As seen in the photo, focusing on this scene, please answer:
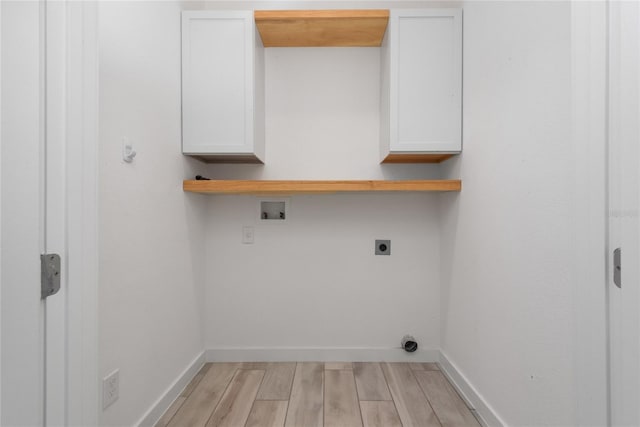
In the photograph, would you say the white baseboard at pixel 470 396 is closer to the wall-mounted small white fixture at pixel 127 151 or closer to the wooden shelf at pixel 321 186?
the wooden shelf at pixel 321 186

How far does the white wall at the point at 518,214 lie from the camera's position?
944 millimetres

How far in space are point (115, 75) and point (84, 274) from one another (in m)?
0.78

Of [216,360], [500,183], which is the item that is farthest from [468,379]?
[216,360]

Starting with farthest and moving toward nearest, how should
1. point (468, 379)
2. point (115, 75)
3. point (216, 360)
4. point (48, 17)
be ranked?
point (216, 360), point (468, 379), point (115, 75), point (48, 17)

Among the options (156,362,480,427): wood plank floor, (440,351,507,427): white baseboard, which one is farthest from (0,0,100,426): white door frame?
(440,351,507,427): white baseboard

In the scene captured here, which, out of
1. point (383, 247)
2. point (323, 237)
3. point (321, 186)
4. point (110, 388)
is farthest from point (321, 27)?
point (110, 388)

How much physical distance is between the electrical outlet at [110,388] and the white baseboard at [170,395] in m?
0.25

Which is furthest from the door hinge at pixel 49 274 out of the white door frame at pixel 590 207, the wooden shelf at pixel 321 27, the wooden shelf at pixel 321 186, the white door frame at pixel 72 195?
the wooden shelf at pixel 321 27

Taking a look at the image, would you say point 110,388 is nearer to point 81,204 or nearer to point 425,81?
point 81,204

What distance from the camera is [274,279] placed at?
2.09 m

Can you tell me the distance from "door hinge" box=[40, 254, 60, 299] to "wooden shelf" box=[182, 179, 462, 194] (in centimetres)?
107

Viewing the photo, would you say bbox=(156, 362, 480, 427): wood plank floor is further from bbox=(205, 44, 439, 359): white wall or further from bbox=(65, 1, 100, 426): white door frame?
bbox=(65, 1, 100, 426): white door frame

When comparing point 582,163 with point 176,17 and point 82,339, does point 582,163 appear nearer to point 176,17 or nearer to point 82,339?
point 82,339

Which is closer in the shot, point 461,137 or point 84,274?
point 84,274
